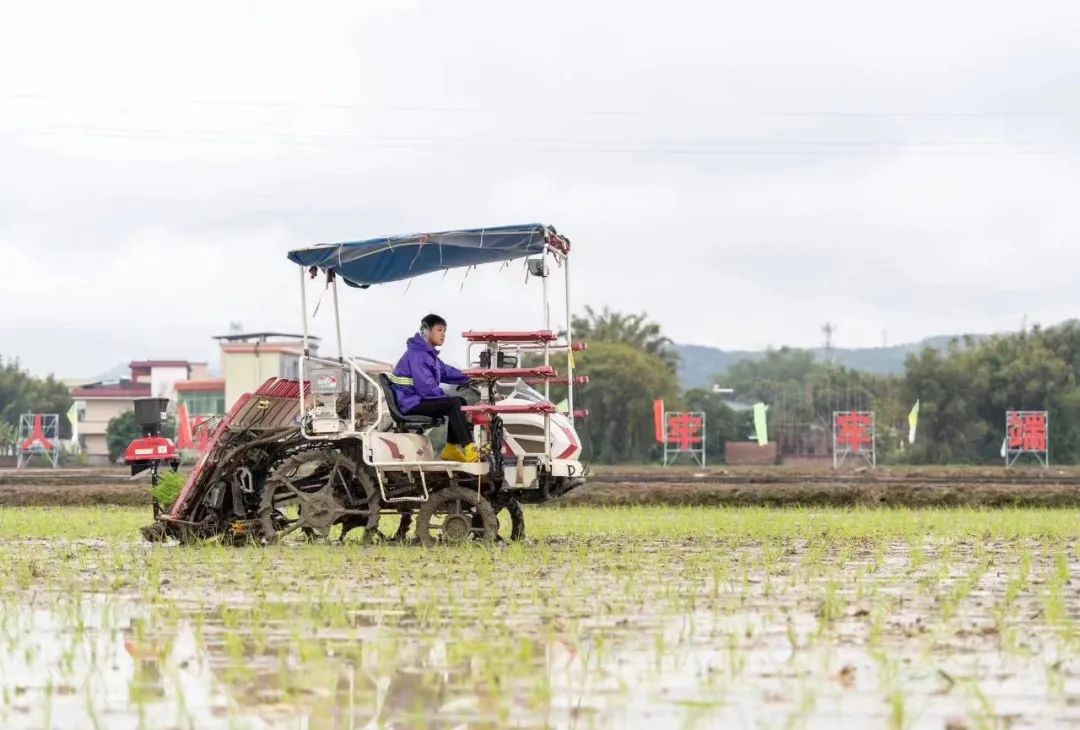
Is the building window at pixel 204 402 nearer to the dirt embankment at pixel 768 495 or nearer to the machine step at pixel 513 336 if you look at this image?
the dirt embankment at pixel 768 495

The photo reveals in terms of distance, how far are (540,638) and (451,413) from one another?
6.80 metres

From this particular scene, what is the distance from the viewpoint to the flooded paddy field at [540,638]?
6.48 m

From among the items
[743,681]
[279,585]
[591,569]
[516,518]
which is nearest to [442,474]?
[516,518]

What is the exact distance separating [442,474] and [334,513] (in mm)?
1006

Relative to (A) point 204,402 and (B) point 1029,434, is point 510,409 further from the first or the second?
(A) point 204,402

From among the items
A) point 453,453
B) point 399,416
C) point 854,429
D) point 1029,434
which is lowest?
point 453,453

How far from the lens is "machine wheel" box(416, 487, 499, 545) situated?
1510 cm

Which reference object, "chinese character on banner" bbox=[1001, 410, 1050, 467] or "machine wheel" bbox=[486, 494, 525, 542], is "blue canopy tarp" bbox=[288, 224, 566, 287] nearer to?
"machine wheel" bbox=[486, 494, 525, 542]

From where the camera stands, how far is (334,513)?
50.5 ft

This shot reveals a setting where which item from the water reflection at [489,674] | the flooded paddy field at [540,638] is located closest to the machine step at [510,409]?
the flooded paddy field at [540,638]

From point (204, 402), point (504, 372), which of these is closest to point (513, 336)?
point (504, 372)

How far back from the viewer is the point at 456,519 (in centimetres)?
1511

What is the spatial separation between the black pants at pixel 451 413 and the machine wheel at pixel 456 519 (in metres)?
0.47

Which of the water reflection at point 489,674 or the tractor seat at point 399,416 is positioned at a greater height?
the tractor seat at point 399,416
